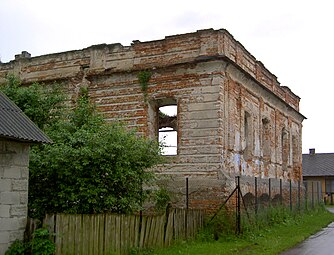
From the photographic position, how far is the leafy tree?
1184 cm

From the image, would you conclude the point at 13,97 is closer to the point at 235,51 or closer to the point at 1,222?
the point at 1,222

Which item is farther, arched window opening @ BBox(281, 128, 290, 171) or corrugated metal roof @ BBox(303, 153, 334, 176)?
corrugated metal roof @ BBox(303, 153, 334, 176)

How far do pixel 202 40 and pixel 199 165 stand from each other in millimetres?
4383

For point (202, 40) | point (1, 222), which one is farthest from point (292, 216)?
point (1, 222)

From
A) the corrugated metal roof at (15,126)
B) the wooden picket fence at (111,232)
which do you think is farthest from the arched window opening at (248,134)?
the corrugated metal roof at (15,126)

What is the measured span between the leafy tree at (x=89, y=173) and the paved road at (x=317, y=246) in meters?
4.59

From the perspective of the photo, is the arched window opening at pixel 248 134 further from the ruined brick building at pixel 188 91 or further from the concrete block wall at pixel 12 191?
the concrete block wall at pixel 12 191

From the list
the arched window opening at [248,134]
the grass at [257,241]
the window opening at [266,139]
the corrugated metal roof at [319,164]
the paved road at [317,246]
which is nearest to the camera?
the grass at [257,241]

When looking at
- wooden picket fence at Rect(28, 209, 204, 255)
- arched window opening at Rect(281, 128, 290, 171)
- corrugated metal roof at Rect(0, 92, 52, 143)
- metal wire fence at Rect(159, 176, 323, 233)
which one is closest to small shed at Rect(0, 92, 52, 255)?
corrugated metal roof at Rect(0, 92, 52, 143)

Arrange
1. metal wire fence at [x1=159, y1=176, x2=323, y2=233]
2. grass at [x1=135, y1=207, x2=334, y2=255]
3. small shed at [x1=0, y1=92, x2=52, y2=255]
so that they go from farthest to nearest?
metal wire fence at [x1=159, y1=176, x2=323, y2=233] < grass at [x1=135, y1=207, x2=334, y2=255] < small shed at [x1=0, y1=92, x2=52, y2=255]

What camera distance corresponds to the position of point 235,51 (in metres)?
18.3

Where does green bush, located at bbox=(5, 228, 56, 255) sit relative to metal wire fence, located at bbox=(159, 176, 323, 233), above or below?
below

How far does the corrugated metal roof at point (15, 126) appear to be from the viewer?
9539mm

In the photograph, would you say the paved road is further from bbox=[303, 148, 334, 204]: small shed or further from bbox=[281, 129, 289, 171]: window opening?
bbox=[303, 148, 334, 204]: small shed
